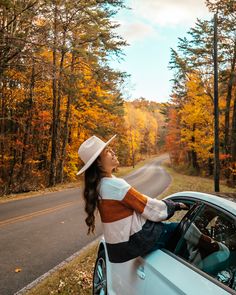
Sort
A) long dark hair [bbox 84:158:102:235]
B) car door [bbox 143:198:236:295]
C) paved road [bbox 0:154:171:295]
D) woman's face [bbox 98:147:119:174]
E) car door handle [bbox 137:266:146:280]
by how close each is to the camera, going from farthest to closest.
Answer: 1. paved road [bbox 0:154:171:295]
2. woman's face [bbox 98:147:119:174]
3. long dark hair [bbox 84:158:102:235]
4. car door handle [bbox 137:266:146:280]
5. car door [bbox 143:198:236:295]

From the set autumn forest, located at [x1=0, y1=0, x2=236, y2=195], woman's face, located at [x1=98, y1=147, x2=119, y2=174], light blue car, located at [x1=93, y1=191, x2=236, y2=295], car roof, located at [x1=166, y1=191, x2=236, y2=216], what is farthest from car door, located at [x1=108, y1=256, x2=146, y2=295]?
autumn forest, located at [x1=0, y1=0, x2=236, y2=195]

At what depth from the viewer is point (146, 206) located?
344cm

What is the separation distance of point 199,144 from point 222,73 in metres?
12.9

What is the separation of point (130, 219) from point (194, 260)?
735mm

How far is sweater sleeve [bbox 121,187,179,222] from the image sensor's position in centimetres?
342

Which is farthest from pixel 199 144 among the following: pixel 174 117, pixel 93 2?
pixel 93 2

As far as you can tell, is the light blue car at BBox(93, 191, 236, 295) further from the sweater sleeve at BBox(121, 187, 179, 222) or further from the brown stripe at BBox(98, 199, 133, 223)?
the brown stripe at BBox(98, 199, 133, 223)

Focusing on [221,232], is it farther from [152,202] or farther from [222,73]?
[222,73]

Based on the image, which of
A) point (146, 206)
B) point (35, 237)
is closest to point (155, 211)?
point (146, 206)

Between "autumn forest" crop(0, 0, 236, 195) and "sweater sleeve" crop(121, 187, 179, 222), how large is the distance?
491 inches

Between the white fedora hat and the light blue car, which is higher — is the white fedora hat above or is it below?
above

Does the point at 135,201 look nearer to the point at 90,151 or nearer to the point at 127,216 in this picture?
the point at 127,216

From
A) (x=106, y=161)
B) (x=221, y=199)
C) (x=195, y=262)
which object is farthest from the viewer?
(x=106, y=161)

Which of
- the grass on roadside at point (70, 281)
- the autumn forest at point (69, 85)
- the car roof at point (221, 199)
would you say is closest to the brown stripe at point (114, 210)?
the car roof at point (221, 199)
